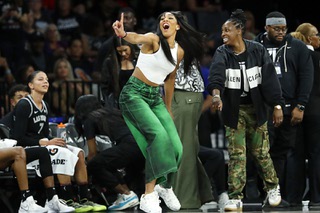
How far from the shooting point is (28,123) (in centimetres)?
1134

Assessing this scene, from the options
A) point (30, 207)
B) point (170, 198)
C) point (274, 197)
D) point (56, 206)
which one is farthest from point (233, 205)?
point (30, 207)

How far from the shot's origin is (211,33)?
55.6ft

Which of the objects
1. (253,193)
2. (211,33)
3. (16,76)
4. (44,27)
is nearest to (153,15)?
(211,33)

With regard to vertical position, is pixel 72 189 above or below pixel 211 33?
below

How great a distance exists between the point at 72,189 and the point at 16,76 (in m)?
2.97

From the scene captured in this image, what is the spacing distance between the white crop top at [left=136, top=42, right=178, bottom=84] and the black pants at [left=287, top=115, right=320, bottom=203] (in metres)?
2.20

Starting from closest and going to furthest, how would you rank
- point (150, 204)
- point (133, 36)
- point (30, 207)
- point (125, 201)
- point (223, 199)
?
point (133, 36), point (150, 204), point (30, 207), point (125, 201), point (223, 199)

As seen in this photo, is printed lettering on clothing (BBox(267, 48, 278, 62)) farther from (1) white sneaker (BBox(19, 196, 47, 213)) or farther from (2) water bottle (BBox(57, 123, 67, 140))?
(1) white sneaker (BBox(19, 196, 47, 213))

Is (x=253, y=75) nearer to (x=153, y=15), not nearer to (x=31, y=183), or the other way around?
(x=31, y=183)

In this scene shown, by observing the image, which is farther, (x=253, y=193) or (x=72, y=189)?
(x=253, y=193)

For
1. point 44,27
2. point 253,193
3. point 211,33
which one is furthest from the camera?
point 211,33

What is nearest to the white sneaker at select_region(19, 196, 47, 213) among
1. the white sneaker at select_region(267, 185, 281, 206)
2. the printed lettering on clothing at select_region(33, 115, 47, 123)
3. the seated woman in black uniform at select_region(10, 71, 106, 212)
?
the seated woman in black uniform at select_region(10, 71, 106, 212)

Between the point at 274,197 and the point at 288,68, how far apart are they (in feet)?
5.06

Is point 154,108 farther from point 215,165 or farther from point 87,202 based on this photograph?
point 215,165
